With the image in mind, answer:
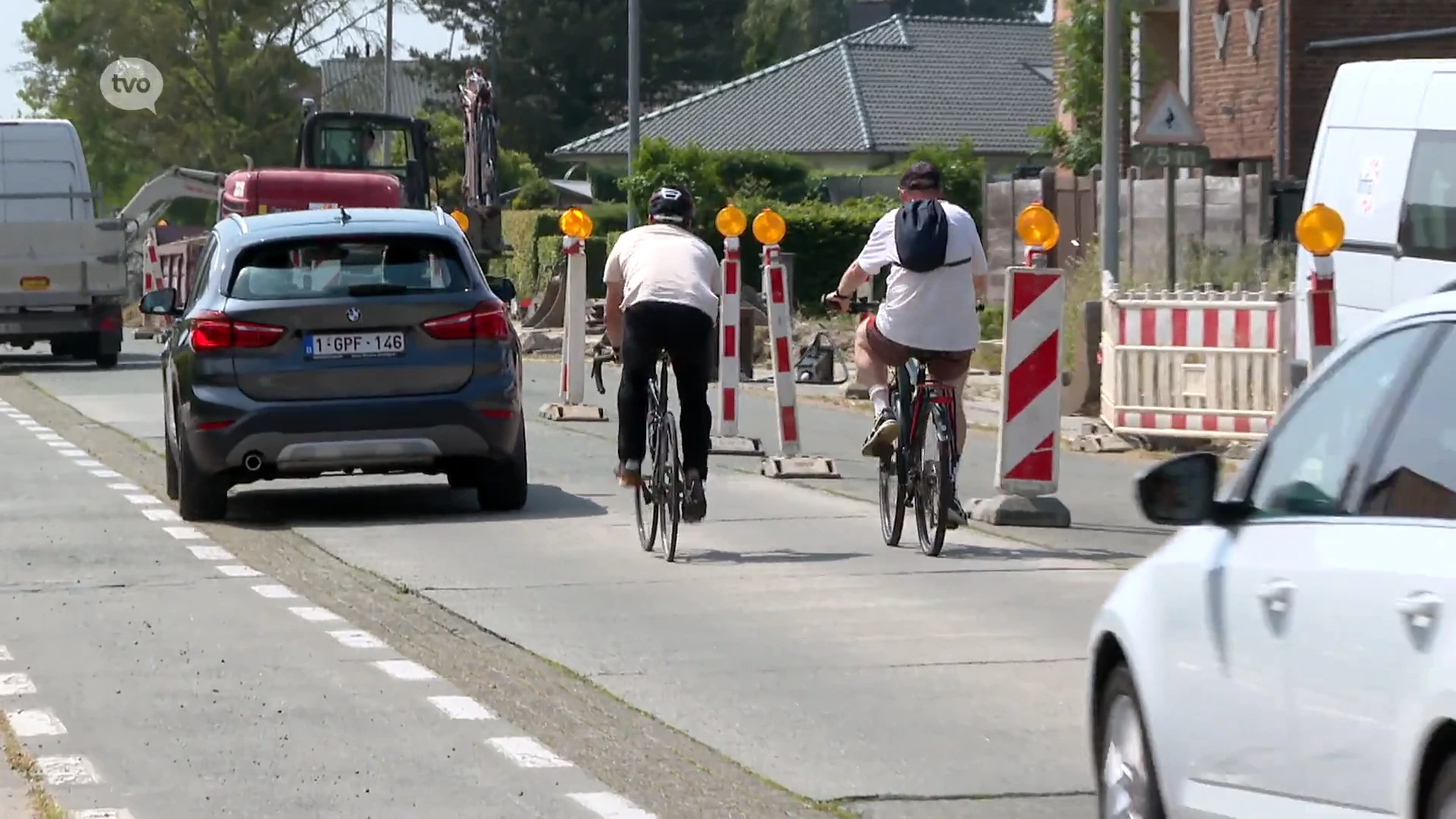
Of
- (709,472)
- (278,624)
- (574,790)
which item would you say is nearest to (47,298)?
(709,472)

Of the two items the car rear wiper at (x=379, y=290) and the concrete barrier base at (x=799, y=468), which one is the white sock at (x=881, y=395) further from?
the concrete barrier base at (x=799, y=468)

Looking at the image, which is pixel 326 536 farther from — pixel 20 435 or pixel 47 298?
pixel 47 298

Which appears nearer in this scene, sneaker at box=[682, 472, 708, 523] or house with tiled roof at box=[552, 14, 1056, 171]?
sneaker at box=[682, 472, 708, 523]

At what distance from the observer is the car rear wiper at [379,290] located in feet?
47.0

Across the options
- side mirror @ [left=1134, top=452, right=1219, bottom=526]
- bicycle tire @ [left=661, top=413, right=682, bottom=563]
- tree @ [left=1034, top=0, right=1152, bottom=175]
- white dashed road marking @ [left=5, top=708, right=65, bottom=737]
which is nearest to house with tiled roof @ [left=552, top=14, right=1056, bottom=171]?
tree @ [left=1034, top=0, right=1152, bottom=175]

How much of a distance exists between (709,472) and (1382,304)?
13.5 ft

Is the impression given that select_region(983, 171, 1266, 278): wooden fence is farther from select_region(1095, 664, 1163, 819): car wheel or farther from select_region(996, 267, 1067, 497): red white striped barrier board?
select_region(1095, 664, 1163, 819): car wheel

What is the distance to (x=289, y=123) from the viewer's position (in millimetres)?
88000

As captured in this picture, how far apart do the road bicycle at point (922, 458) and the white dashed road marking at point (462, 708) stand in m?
3.87

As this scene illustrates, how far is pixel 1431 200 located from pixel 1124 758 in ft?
32.5

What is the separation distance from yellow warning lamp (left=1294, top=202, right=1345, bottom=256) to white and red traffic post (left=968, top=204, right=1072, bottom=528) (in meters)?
1.49

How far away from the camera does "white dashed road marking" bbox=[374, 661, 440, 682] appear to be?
923 centimetres

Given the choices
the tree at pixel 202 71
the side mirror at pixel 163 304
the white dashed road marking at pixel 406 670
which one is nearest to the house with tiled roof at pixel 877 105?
the tree at pixel 202 71

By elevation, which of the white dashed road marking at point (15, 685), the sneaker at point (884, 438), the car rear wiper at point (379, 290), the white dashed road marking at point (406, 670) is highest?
the car rear wiper at point (379, 290)
